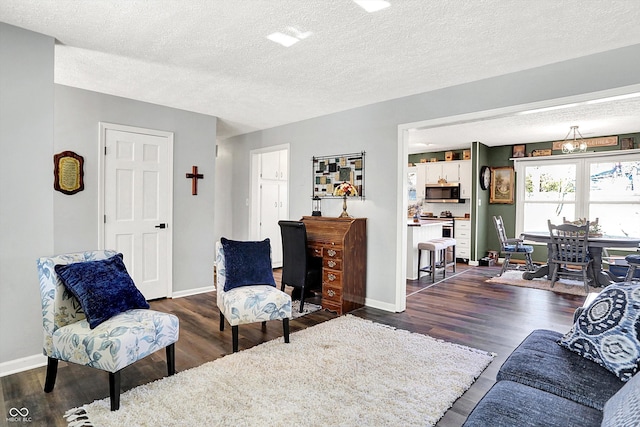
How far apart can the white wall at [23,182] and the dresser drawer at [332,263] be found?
2616mm

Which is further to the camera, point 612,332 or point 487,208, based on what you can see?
point 487,208

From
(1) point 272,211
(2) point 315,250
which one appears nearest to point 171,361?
(2) point 315,250

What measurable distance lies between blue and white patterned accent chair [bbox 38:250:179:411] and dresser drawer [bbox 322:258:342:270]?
1990 mm

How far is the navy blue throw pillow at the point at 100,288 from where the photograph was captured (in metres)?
2.21

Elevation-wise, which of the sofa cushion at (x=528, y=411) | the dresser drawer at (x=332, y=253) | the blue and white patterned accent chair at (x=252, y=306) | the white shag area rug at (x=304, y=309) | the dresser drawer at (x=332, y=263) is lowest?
the white shag area rug at (x=304, y=309)

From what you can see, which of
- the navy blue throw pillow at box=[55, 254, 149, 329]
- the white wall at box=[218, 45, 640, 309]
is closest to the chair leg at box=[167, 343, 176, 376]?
the navy blue throw pillow at box=[55, 254, 149, 329]

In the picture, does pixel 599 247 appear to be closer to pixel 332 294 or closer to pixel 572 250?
pixel 572 250

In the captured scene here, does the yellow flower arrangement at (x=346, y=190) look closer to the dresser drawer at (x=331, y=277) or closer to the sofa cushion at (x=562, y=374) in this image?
the dresser drawer at (x=331, y=277)

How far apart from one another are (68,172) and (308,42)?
2934mm

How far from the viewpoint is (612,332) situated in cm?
167

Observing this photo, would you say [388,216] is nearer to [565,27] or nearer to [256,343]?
[256,343]

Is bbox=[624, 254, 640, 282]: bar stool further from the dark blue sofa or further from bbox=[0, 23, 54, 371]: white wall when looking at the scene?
bbox=[0, 23, 54, 371]: white wall

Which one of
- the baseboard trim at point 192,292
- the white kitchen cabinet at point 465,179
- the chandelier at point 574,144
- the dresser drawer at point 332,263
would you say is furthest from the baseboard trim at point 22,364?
the white kitchen cabinet at point 465,179

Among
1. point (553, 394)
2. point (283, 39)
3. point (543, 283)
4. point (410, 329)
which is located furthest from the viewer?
point (543, 283)
